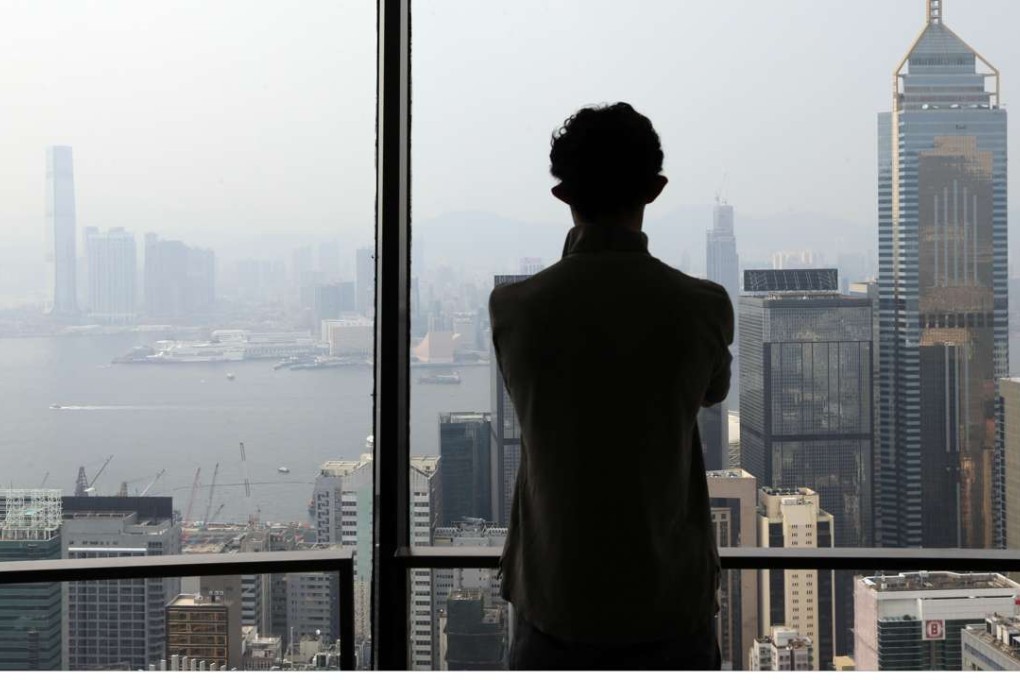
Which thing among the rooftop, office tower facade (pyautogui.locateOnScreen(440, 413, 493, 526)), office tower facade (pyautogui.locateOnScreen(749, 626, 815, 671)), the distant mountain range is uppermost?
the distant mountain range

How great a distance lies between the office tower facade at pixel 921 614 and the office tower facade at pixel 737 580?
0.88 ft

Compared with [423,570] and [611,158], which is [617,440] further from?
[423,570]

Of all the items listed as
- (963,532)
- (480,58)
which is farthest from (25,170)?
(963,532)

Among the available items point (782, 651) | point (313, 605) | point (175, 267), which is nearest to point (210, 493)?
point (175, 267)

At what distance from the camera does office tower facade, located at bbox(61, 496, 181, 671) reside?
1.78m

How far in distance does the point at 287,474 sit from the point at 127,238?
49.3 inches

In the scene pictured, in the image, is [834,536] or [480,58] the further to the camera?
[480,58]

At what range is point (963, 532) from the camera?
8.25 feet

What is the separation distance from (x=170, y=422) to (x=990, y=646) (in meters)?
2.69

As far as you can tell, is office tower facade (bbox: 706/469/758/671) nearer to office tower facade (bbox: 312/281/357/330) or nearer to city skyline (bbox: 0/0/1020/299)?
city skyline (bbox: 0/0/1020/299)

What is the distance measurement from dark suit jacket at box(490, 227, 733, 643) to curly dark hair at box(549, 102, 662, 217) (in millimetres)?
83

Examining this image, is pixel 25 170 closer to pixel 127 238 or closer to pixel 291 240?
pixel 127 238

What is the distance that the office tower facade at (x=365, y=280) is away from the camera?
77.2 inches

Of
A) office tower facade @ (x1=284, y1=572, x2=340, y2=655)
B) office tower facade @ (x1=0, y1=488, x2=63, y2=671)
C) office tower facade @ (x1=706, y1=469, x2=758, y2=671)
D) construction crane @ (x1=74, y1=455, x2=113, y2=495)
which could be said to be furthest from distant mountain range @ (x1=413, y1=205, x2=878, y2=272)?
construction crane @ (x1=74, y1=455, x2=113, y2=495)
